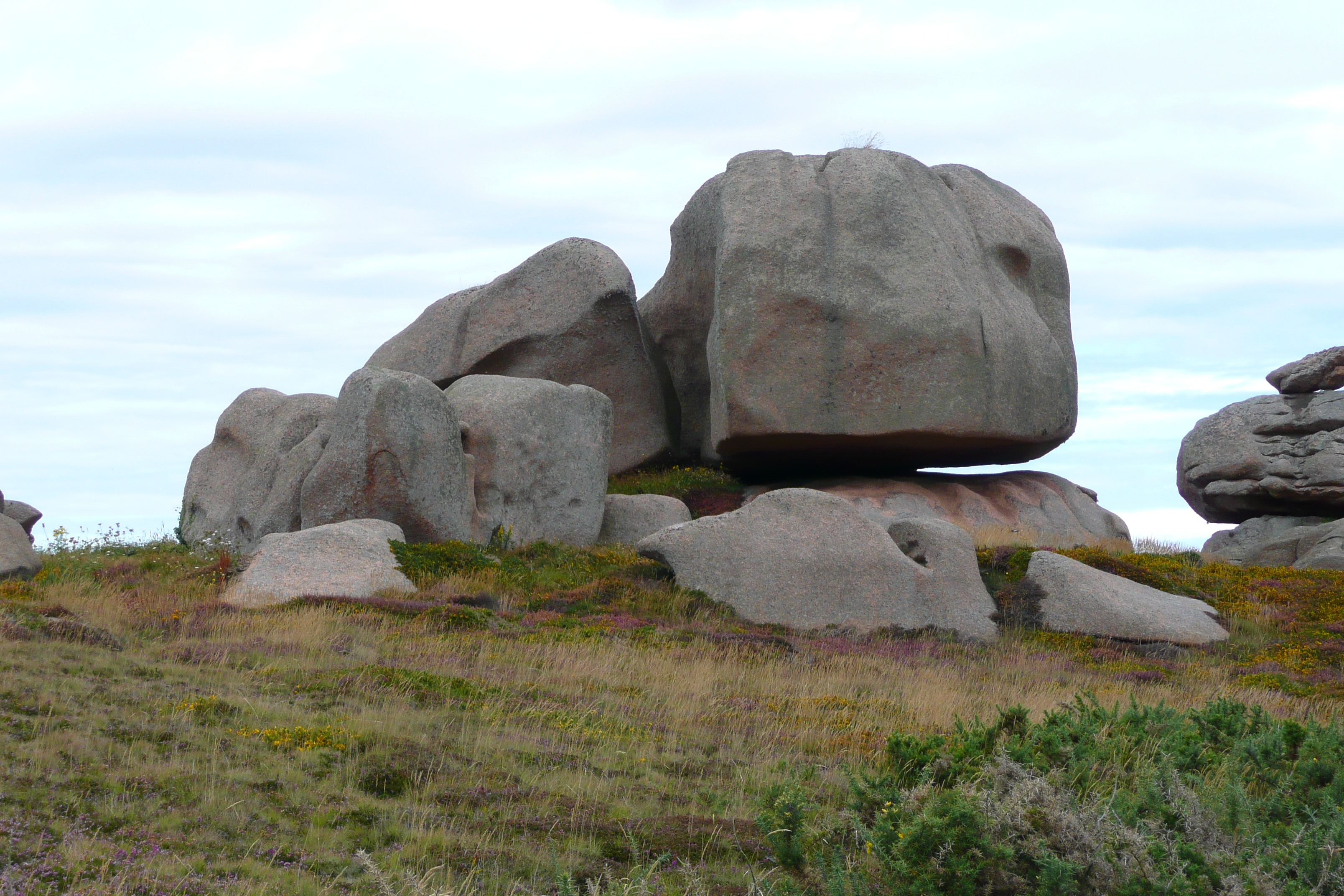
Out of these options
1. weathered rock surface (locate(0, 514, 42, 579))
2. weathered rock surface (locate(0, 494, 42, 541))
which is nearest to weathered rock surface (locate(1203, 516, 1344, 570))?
weathered rock surface (locate(0, 514, 42, 579))

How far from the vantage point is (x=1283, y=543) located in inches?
1182

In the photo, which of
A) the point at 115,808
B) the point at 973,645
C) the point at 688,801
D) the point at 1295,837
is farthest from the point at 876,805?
the point at 973,645

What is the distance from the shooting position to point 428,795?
8672 mm

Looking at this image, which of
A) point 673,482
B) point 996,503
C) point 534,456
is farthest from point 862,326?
point 534,456

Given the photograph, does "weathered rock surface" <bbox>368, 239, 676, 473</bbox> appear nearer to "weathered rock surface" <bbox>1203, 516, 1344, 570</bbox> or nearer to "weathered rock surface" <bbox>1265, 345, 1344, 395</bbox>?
"weathered rock surface" <bbox>1203, 516, 1344, 570</bbox>

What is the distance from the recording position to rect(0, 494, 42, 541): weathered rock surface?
29281 millimetres

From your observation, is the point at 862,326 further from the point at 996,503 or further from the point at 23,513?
the point at 23,513

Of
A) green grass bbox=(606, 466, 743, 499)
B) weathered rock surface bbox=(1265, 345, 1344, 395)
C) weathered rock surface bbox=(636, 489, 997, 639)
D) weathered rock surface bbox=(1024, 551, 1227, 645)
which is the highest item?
weathered rock surface bbox=(1265, 345, 1344, 395)

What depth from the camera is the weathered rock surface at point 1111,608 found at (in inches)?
784

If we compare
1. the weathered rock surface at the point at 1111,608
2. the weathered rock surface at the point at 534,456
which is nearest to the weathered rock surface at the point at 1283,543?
the weathered rock surface at the point at 1111,608

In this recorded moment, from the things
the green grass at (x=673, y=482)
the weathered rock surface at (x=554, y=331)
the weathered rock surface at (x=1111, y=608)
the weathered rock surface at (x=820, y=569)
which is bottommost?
the weathered rock surface at (x=1111, y=608)

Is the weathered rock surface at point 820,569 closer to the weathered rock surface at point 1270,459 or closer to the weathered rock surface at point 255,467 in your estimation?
the weathered rock surface at point 255,467

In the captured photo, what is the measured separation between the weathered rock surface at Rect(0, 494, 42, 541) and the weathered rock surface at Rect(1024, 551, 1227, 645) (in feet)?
77.5

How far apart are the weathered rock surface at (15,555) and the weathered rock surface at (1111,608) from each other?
1696 cm
